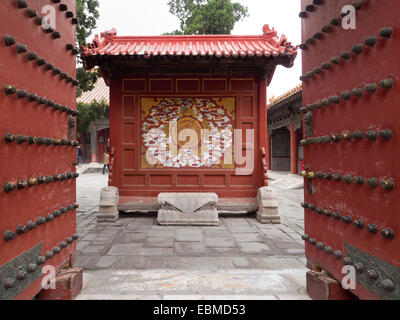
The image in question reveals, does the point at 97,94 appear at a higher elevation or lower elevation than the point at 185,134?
higher

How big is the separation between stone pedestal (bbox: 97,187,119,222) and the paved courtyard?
0.81 feet

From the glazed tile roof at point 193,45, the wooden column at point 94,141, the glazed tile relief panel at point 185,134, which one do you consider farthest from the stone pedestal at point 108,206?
the wooden column at point 94,141

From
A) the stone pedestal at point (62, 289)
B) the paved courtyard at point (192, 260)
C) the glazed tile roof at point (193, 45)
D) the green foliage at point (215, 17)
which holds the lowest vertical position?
the paved courtyard at point (192, 260)

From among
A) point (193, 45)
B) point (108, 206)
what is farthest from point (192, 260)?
point (193, 45)

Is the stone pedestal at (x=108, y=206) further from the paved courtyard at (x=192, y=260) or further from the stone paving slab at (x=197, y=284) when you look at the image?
the stone paving slab at (x=197, y=284)

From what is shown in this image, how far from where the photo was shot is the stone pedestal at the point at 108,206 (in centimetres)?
509

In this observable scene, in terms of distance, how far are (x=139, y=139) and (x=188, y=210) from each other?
196 centimetres

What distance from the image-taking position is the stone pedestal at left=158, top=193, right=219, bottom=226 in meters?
4.82

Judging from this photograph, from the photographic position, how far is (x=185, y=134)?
18.4 ft

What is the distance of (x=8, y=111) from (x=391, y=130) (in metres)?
2.06

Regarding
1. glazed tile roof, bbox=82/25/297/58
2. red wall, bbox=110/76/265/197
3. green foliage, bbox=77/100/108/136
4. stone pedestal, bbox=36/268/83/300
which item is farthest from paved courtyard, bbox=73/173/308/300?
glazed tile roof, bbox=82/25/297/58

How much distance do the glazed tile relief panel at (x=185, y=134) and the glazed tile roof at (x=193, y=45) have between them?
1.05 meters

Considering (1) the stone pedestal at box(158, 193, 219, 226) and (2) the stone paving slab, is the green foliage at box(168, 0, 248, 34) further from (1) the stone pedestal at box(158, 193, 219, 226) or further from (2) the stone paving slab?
(2) the stone paving slab

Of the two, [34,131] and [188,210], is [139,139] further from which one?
[34,131]
